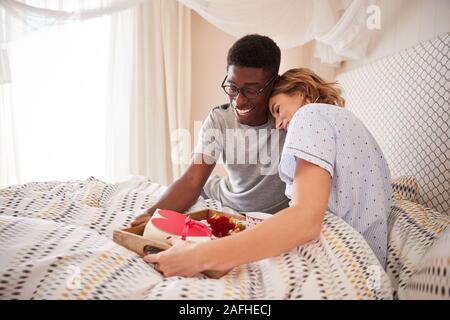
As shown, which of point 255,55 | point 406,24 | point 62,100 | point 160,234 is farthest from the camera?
point 62,100

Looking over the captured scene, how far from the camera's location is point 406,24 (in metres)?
1.63

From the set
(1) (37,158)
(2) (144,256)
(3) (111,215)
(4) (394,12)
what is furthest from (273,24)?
(1) (37,158)

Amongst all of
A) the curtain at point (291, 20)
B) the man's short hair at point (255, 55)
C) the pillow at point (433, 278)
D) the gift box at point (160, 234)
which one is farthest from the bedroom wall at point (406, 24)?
the gift box at point (160, 234)

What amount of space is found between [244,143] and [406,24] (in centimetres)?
104

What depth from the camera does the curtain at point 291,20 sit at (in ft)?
6.05

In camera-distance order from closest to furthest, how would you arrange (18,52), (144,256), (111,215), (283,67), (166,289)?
(166,289), (144,256), (111,215), (18,52), (283,67)

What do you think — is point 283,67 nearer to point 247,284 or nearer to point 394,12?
point 394,12

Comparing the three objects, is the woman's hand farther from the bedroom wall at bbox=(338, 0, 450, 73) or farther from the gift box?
the bedroom wall at bbox=(338, 0, 450, 73)

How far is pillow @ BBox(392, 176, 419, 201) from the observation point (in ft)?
4.33

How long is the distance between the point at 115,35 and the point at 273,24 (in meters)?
1.24

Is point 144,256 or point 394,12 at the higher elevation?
point 394,12

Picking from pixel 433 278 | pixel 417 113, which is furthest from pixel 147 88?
pixel 433 278

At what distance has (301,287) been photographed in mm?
650

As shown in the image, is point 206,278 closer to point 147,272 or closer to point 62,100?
point 147,272
